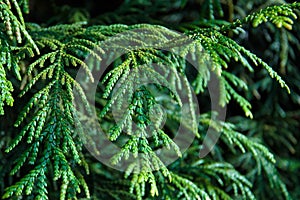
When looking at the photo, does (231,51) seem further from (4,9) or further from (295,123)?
(295,123)

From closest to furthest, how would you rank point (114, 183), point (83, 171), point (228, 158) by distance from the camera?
point (83, 171)
point (114, 183)
point (228, 158)

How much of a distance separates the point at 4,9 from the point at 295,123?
6.28 ft

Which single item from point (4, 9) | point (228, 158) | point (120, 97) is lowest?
point (228, 158)

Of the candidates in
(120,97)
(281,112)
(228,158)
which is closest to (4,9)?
(120,97)

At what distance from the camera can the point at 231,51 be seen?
4.14 ft

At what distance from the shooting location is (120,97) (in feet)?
4.06

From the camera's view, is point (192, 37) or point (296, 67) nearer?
point (192, 37)

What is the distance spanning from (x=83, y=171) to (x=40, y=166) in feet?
1.37

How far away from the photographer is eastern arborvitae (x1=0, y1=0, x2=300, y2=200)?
124 centimetres

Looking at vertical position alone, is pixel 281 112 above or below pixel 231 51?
below

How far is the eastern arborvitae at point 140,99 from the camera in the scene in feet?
4.08

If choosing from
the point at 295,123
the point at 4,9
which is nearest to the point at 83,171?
the point at 4,9

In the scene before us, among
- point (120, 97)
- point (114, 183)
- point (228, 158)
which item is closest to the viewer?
point (120, 97)

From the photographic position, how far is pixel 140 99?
4.09 ft
